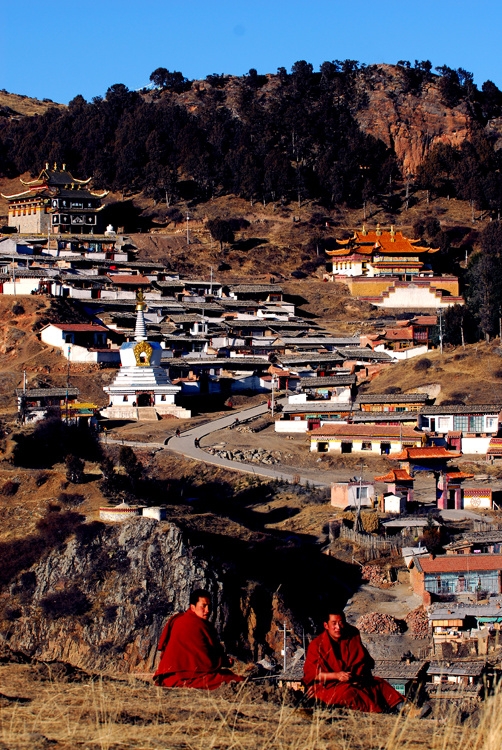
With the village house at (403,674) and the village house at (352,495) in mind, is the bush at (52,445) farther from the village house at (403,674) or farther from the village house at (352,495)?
the village house at (403,674)

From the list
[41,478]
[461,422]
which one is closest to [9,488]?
[41,478]

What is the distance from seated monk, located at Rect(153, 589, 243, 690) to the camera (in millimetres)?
9602

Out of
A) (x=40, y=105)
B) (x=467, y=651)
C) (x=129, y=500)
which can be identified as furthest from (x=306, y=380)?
(x=40, y=105)

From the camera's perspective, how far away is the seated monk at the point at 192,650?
31.5 feet

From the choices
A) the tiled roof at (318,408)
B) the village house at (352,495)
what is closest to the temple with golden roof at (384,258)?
the tiled roof at (318,408)

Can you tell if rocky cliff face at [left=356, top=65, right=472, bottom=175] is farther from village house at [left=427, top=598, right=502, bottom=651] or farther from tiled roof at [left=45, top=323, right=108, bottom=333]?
village house at [left=427, top=598, right=502, bottom=651]

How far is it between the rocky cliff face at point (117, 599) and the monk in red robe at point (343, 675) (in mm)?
16194

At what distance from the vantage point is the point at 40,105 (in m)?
150

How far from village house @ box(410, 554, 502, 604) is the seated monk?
17942mm

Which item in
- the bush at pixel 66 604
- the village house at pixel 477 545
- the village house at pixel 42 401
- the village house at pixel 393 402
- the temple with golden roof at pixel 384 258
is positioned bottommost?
the bush at pixel 66 604

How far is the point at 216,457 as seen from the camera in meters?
38.8

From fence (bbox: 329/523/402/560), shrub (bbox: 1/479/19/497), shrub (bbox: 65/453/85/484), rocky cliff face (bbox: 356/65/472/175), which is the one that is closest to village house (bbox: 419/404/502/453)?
fence (bbox: 329/523/402/560)

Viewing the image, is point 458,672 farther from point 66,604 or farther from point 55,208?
point 55,208

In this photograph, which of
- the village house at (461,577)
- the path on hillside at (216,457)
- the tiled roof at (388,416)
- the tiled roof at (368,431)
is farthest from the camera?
the tiled roof at (388,416)
